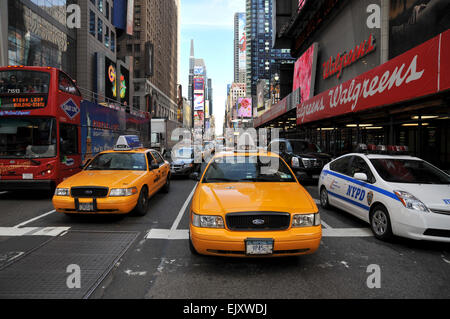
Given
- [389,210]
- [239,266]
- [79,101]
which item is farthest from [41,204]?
[389,210]

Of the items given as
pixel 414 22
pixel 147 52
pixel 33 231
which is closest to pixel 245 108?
pixel 147 52

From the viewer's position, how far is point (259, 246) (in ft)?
11.2

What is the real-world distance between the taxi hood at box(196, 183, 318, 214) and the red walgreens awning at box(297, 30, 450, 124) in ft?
17.3

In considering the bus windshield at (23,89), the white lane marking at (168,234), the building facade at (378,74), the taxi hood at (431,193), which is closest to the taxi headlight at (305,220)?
the taxi hood at (431,193)

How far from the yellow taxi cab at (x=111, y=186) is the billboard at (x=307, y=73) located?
56.9ft

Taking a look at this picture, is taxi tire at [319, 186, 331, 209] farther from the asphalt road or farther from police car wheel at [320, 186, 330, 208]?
the asphalt road

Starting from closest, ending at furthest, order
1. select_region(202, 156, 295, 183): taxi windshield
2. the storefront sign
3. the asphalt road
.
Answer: the asphalt road → select_region(202, 156, 295, 183): taxi windshield → the storefront sign

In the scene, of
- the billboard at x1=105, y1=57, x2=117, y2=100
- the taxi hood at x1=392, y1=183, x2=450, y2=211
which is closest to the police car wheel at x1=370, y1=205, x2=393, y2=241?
the taxi hood at x1=392, y1=183, x2=450, y2=211

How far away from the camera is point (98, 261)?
13.3 ft

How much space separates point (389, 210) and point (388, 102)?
5.59 metres

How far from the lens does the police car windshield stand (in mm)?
5233

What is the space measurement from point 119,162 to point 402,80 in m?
8.62

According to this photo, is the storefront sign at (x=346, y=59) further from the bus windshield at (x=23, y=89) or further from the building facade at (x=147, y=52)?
the building facade at (x=147, y=52)

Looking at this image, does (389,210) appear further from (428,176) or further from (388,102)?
(388,102)
